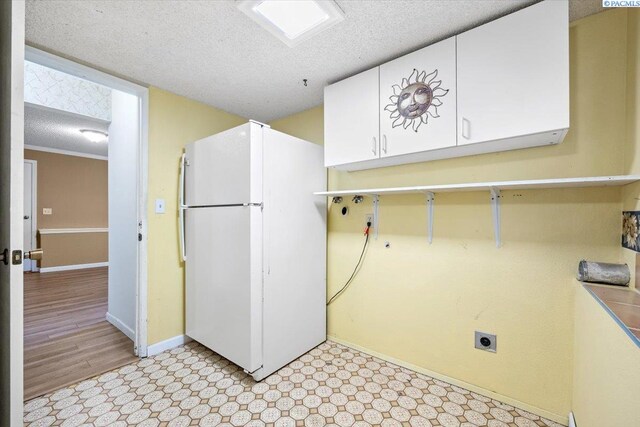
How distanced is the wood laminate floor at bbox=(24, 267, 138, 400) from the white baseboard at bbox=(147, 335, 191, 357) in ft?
0.45

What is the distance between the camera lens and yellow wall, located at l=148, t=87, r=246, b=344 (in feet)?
7.12

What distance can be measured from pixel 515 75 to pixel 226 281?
213 cm

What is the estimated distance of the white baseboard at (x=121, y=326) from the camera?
2406 millimetres

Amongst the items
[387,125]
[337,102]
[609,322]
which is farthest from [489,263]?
[337,102]

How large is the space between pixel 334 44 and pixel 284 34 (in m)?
0.31

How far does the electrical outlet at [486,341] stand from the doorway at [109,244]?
2440 mm

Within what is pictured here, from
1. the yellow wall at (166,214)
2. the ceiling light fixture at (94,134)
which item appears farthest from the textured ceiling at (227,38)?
the ceiling light fixture at (94,134)

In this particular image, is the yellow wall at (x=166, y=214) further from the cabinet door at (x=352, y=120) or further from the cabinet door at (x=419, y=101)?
the cabinet door at (x=419, y=101)

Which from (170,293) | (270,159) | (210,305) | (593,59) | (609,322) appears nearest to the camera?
(609,322)

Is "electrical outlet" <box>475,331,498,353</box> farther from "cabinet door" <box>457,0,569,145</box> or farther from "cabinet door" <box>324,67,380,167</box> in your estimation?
"cabinet door" <box>324,67,380,167</box>

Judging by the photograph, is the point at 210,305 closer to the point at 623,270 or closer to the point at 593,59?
the point at 623,270

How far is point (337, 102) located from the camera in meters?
1.98

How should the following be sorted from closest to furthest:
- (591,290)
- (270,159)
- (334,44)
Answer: (591,290), (334,44), (270,159)

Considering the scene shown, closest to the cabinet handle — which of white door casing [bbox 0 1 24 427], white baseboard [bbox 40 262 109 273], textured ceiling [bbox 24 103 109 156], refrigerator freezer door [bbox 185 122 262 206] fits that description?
refrigerator freezer door [bbox 185 122 262 206]
